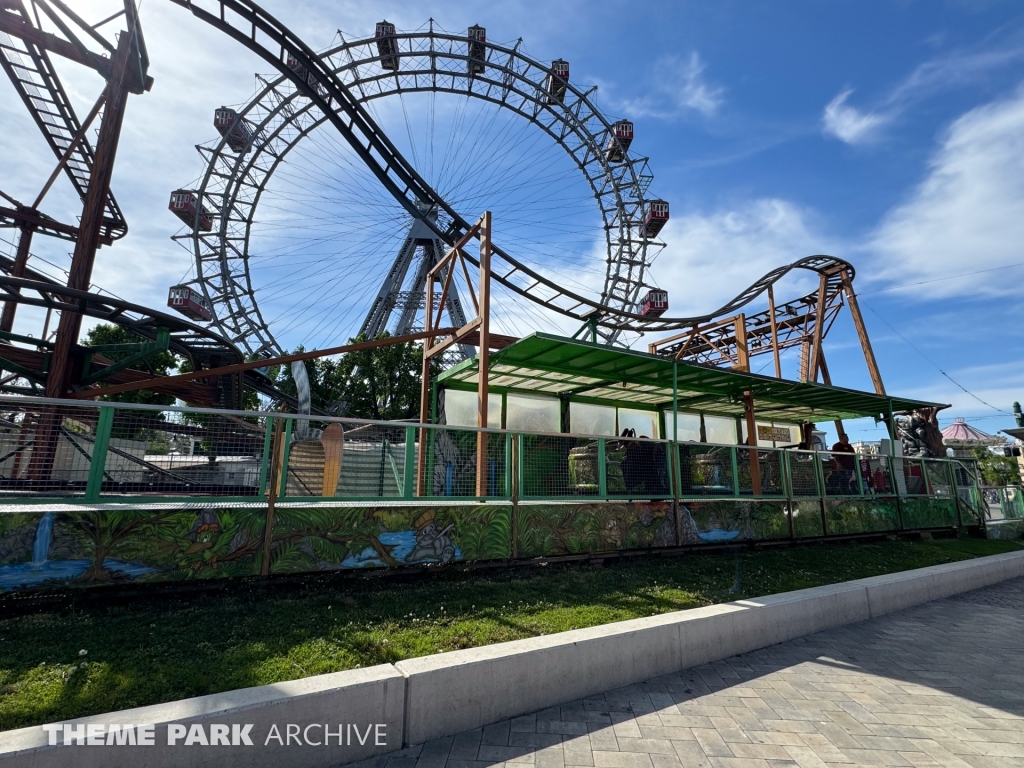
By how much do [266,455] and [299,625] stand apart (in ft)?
5.66

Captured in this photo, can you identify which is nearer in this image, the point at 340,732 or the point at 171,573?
the point at 340,732

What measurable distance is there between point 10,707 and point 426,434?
392cm

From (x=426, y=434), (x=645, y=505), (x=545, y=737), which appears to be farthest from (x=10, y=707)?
(x=645, y=505)

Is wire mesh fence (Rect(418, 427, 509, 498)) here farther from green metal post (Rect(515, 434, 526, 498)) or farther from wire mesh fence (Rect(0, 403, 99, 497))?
wire mesh fence (Rect(0, 403, 99, 497))

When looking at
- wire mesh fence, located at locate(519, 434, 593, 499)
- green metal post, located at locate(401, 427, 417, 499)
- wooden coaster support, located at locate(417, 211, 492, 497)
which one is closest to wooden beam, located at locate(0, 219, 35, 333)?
wooden coaster support, located at locate(417, 211, 492, 497)

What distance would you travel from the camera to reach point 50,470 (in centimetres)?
449

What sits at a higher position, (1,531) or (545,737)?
(1,531)

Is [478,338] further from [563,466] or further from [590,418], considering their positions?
[590,418]

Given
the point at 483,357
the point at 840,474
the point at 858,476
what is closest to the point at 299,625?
the point at 483,357

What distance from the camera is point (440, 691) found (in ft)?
10.9

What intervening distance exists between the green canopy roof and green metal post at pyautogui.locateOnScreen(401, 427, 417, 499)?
3.05 m

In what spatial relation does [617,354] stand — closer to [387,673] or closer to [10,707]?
[387,673]

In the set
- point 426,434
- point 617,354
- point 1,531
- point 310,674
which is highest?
point 617,354

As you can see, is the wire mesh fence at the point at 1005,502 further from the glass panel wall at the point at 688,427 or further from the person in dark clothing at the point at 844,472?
the glass panel wall at the point at 688,427
